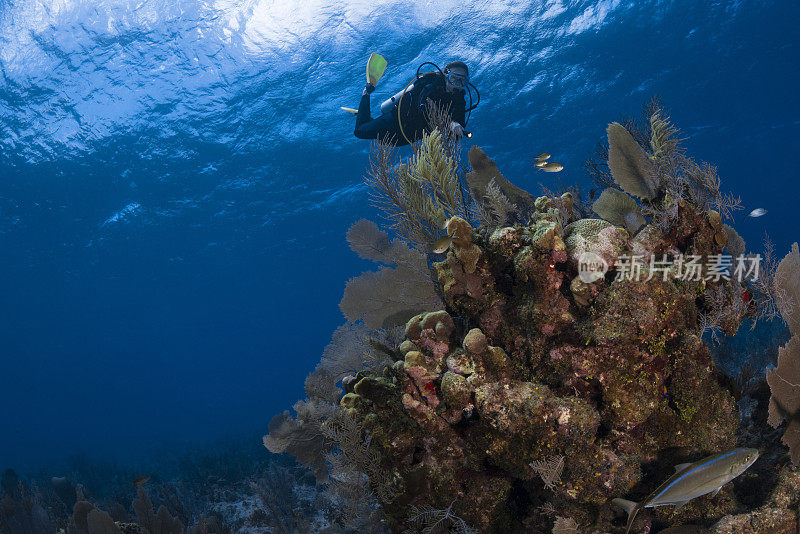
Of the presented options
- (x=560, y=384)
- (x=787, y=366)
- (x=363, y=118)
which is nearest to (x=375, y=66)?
(x=363, y=118)

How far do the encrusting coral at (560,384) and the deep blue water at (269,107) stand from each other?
285 centimetres

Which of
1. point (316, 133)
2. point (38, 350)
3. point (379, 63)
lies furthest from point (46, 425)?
point (379, 63)

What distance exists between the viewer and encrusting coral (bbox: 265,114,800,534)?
9.70ft

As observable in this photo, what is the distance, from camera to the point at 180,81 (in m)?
16.0

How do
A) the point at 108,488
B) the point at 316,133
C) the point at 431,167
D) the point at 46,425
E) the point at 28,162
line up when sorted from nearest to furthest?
the point at 431,167
the point at 108,488
the point at 28,162
the point at 316,133
the point at 46,425

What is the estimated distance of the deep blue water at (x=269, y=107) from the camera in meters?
14.5

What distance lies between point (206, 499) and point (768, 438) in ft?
32.2

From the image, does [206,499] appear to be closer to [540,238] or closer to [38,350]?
[540,238]

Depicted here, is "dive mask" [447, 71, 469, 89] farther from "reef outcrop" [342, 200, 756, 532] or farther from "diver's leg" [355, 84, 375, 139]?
"reef outcrop" [342, 200, 756, 532]

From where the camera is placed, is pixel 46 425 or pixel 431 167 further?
pixel 46 425

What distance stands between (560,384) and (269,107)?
1876 centimetres

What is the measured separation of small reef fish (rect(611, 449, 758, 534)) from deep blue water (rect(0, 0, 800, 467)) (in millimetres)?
4141

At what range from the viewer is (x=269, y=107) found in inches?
720

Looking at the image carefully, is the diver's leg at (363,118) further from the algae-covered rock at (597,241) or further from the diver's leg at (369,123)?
the algae-covered rock at (597,241)
